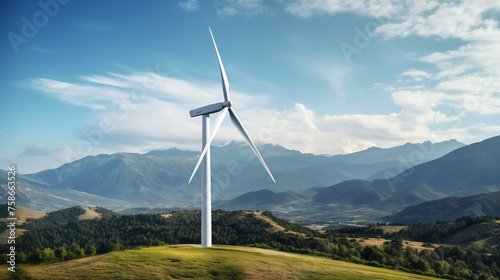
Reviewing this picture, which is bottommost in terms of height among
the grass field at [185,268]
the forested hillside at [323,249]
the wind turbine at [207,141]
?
the forested hillside at [323,249]

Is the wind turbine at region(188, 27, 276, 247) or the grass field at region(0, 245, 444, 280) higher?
the wind turbine at region(188, 27, 276, 247)

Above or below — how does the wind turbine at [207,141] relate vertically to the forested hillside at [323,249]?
above

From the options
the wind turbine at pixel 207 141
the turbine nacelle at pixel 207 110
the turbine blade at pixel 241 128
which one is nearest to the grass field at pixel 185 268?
the wind turbine at pixel 207 141

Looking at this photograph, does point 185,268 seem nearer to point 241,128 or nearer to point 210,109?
point 210,109

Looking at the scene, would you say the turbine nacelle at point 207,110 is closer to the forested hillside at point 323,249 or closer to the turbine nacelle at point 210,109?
the turbine nacelle at point 210,109

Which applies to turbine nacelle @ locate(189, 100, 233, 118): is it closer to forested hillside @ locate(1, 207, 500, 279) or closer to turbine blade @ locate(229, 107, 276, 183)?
turbine blade @ locate(229, 107, 276, 183)

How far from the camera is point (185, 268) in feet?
166

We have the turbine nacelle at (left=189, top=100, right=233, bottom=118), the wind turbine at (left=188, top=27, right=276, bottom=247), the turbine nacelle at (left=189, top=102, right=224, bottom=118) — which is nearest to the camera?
the wind turbine at (left=188, top=27, right=276, bottom=247)

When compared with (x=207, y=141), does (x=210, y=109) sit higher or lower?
higher

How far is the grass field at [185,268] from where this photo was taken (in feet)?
155

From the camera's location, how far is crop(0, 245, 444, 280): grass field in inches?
1858

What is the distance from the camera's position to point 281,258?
6219cm

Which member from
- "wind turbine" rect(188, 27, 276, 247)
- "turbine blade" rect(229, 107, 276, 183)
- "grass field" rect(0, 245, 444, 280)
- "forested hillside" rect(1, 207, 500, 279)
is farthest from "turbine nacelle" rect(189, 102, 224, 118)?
"forested hillside" rect(1, 207, 500, 279)

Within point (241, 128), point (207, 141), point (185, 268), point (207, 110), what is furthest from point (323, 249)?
point (185, 268)
